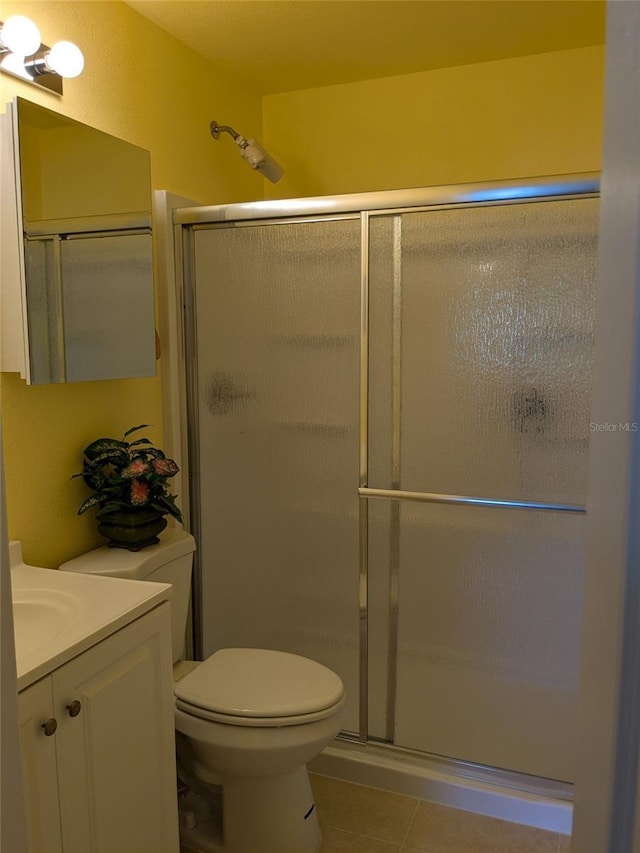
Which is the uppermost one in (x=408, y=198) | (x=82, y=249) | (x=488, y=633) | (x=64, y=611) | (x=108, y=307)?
(x=408, y=198)

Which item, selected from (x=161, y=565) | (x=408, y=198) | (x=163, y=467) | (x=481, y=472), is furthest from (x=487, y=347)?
(x=161, y=565)

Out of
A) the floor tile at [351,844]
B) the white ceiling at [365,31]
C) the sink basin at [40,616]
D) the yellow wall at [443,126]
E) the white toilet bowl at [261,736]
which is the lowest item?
the floor tile at [351,844]

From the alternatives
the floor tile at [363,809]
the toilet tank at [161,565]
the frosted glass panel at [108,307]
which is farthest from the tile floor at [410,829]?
the frosted glass panel at [108,307]

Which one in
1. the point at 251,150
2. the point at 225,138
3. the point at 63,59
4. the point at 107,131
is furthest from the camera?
the point at 225,138

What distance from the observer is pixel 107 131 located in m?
1.95

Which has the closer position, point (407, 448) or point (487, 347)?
point (487, 347)

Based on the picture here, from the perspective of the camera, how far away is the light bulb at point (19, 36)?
1.50 m

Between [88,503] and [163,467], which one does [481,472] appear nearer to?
[163,467]

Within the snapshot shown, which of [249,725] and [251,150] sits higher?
[251,150]

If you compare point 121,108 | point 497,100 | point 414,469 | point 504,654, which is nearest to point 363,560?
point 414,469

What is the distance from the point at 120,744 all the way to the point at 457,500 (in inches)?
42.4

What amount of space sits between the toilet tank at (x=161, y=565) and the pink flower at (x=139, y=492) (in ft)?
0.48

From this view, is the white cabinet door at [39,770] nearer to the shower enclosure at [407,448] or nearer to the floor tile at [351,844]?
the floor tile at [351,844]

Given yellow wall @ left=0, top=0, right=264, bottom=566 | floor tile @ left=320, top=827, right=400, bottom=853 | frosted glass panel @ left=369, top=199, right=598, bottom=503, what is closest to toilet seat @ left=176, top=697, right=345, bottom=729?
floor tile @ left=320, top=827, right=400, bottom=853
